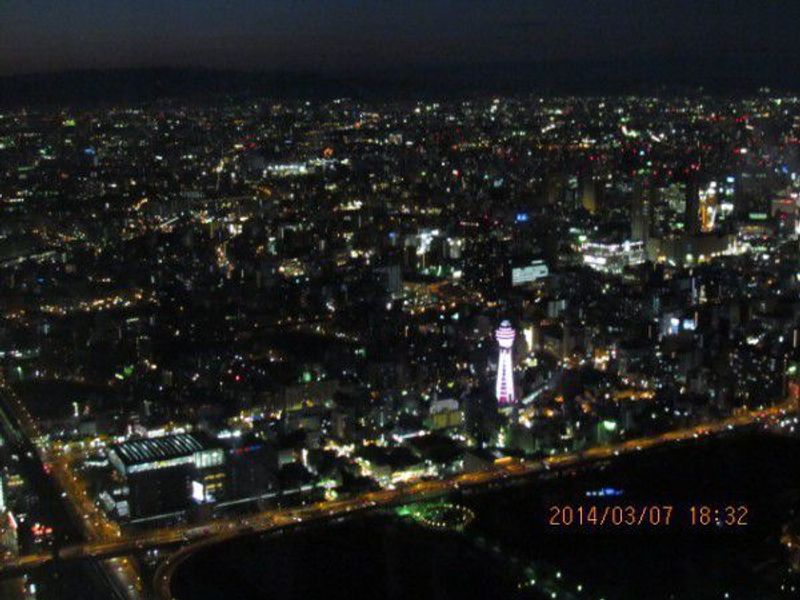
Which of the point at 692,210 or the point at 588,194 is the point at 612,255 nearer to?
the point at 692,210

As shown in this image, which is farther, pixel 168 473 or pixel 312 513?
pixel 168 473

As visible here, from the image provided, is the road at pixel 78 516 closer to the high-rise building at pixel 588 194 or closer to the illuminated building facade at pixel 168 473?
the illuminated building facade at pixel 168 473

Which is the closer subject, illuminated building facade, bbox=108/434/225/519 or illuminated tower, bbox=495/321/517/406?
illuminated building facade, bbox=108/434/225/519

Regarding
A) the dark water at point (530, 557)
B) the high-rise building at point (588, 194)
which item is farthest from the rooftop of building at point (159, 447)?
the high-rise building at point (588, 194)

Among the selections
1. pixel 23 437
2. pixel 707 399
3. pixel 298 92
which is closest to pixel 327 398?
pixel 23 437

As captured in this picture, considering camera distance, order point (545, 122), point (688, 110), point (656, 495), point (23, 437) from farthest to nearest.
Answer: point (545, 122)
point (688, 110)
point (23, 437)
point (656, 495)

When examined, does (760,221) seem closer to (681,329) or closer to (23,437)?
(681,329)

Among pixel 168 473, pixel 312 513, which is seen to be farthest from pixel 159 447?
pixel 312 513

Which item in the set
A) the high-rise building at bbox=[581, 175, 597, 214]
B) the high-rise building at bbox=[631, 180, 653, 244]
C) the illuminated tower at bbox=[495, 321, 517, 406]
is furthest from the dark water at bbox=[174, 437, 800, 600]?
the high-rise building at bbox=[581, 175, 597, 214]

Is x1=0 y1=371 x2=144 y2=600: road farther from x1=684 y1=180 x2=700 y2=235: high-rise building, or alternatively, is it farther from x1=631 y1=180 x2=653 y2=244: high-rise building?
x1=684 y1=180 x2=700 y2=235: high-rise building
